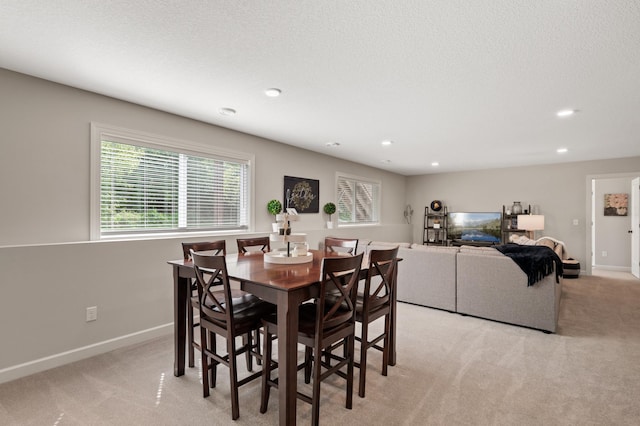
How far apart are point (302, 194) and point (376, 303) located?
3.13 metres

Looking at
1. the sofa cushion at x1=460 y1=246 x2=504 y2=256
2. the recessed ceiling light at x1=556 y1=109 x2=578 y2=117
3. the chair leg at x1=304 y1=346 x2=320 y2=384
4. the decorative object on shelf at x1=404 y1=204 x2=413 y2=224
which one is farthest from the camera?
the decorative object on shelf at x1=404 y1=204 x2=413 y2=224

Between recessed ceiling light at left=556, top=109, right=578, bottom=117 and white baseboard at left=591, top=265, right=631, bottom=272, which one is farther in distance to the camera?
white baseboard at left=591, top=265, right=631, bottom=272

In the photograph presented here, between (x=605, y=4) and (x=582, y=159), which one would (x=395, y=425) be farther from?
(x=582, y=159)

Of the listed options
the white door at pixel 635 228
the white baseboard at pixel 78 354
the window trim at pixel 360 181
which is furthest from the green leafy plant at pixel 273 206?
the white door at pixel 635 228

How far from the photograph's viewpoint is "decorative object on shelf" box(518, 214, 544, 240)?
20.7ft

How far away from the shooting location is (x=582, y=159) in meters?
6.20

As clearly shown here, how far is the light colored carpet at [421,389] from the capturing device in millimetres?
1986

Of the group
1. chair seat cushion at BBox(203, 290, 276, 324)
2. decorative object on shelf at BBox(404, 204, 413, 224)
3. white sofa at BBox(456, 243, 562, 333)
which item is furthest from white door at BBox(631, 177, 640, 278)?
chair seat cushion at BBox(203, 290, 276, 324)

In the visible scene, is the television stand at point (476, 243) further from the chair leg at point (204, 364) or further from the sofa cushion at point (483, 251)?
the chair leg at point (204, 364)

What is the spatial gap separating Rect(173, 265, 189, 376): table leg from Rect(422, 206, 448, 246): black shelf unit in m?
6.79

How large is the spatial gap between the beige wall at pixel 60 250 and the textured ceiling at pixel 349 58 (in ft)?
0.83

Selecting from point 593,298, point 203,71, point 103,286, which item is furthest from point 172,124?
point 593,298

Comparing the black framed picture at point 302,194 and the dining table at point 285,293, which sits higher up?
the black framed picture at point 302,194

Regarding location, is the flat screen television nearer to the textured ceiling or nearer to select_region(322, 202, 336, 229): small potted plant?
the textured ceiling
